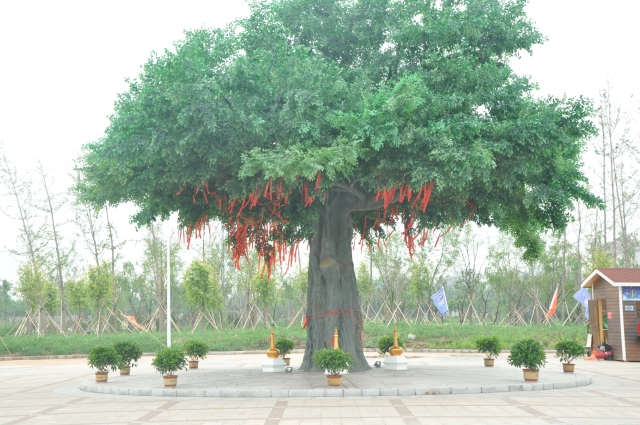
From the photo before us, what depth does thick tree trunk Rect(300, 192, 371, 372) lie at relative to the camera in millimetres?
15555

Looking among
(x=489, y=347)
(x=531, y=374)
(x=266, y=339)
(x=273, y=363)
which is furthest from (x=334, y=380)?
(x=266, y=339)

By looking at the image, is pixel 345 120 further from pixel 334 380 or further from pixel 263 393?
pixel 263 393

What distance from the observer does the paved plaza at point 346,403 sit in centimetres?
916

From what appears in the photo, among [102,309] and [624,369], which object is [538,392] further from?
[102,309]

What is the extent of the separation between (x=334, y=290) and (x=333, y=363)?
3.52 meters

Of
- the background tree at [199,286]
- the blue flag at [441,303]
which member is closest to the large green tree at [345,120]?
the blue flag at [441,303]

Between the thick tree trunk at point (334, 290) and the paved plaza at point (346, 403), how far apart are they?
3.10ft

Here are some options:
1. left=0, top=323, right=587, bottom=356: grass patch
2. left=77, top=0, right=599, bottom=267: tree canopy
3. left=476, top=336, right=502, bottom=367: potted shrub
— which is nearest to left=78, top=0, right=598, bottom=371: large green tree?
left=77, top=0, right=599, bottom=267: tree canopy

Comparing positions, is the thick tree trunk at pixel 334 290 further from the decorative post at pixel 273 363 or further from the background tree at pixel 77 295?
the background tree at pixel 77 295

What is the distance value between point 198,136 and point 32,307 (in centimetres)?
2576

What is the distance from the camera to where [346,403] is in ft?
35.5

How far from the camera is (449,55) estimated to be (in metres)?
12.9

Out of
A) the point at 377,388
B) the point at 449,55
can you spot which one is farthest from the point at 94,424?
the point at 449,55

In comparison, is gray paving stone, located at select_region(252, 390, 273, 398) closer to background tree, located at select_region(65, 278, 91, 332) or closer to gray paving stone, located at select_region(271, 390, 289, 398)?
gray paving stone, located at select_region(271, 390, 289, 398)
